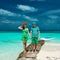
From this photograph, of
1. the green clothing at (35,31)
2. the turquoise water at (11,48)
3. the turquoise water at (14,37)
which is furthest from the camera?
the turquoise water at (14,37)

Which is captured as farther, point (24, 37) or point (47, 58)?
point (24, 37)

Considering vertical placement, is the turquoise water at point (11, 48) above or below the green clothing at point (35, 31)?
below

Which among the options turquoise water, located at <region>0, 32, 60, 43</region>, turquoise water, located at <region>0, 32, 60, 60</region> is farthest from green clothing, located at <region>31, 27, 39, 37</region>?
turquoise water, located at <region>0, 32, 60, 43</region>

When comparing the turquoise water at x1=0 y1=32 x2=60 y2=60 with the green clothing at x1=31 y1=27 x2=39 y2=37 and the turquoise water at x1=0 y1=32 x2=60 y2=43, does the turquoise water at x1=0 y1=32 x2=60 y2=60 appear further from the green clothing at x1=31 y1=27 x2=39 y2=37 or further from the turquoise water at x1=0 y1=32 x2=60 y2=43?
the green clothing at x1=31 y1=27 x2=39 y2=37

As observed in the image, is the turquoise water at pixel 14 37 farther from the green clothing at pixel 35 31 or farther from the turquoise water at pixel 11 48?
the green clothing at pixel 35 31

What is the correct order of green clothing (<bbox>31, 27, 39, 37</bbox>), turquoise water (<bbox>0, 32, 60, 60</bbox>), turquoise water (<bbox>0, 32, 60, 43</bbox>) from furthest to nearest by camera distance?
turquoise water (<bbox>0, 32, 60, 43</bbox>) → turquoise water (<bbox>0, 32, 60, 60</bbox>) → green clothing (<bbox>31, 27, 39, 37</bbox>)

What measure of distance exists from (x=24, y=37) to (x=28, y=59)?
1.35 metres

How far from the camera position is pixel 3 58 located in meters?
10.5

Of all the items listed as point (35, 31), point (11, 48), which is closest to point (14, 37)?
point (11, 48)

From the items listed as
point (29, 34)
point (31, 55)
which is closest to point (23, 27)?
point (29, 34)

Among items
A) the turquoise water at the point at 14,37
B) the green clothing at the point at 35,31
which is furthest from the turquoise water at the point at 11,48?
the green clothing at the point at 35,31

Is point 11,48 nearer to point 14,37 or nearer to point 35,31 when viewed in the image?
point 35,31

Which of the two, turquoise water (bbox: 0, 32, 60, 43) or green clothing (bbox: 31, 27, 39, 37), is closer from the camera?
green clothing (bbox: 31, 27, 39, 37)

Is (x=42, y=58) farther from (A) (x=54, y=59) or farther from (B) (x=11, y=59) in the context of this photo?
(B) (x=11, y=59)
